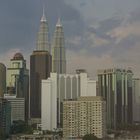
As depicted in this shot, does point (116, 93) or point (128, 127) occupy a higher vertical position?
point (116, 93)

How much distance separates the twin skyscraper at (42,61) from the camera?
214ft

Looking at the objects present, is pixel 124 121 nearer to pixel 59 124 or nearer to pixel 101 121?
pixel 59 124

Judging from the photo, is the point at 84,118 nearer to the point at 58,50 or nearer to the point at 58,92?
the point at 58,92

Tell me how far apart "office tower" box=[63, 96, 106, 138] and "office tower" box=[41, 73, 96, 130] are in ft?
25.5

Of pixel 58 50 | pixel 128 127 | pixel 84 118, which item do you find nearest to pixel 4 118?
pixel 84 118

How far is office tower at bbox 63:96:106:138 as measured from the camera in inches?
1693

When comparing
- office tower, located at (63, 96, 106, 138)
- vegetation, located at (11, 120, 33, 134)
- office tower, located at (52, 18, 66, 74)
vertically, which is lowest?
vegetation, located at (11, 120, 33, 134)

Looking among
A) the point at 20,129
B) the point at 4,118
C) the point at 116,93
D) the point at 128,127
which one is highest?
the point at 116,93

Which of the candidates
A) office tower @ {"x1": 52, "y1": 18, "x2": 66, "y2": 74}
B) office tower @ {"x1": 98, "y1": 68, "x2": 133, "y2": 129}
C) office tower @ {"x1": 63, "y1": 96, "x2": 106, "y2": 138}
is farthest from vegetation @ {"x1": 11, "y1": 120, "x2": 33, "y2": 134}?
office tower @ {"x1": 52, "y1": 18, "x2": 66, "y2": 74}

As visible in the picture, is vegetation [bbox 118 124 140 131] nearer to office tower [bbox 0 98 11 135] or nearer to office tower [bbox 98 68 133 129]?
office tower [bbox 98 68 133 129]

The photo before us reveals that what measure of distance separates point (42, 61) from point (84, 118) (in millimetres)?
25373

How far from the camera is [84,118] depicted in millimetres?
43969

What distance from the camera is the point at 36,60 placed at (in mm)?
68250

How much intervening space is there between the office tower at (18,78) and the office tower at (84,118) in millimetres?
22559
